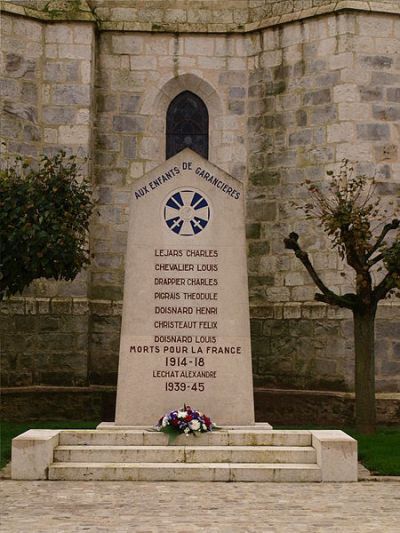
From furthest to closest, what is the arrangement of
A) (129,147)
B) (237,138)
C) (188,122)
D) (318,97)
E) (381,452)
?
1. (188,122)
2. (237,138)
3. (129,147)
4. (318,97)
5. (381,452)

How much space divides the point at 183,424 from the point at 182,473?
2.77 ft

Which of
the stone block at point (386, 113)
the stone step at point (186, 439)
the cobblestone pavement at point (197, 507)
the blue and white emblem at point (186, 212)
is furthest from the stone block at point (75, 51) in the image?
the cobblestone pavement at point (197, 507)

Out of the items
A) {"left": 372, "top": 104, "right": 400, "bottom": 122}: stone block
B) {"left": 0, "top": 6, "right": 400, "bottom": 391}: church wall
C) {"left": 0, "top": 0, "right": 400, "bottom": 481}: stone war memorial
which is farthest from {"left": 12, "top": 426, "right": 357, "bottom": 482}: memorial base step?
{"left": 372, "top": 104, "right": 400, "bottom": 122}: stone block

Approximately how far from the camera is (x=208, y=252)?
11.3 m

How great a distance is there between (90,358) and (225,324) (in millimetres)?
6030

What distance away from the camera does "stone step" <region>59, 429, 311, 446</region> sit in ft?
34.0

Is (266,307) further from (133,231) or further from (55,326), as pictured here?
(133,231)

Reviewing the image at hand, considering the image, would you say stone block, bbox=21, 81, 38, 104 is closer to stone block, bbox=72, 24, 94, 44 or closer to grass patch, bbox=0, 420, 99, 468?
stone block, bbox=72, 24, 94, 44

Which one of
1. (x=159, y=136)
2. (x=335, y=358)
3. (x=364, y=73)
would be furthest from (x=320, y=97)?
(x=335, y=358)

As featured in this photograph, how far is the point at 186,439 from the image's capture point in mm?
10391

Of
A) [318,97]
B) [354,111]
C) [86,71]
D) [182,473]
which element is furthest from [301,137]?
[182,473]

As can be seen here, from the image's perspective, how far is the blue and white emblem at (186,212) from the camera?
11352mm

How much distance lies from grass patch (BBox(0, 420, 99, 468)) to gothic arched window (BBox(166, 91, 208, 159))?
5.48 m

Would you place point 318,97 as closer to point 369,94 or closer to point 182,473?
point 369,94
